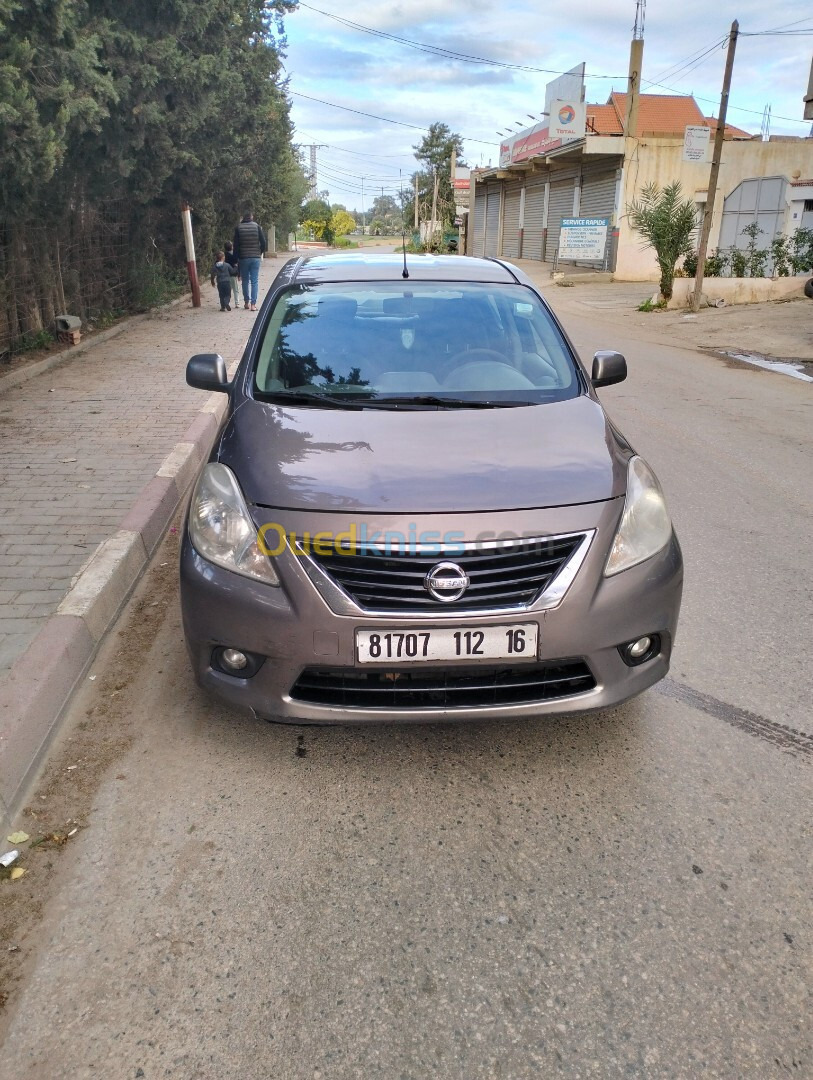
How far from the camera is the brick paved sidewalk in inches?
164

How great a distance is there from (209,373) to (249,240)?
13.8 meters

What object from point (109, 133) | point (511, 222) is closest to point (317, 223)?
point (511, 222)

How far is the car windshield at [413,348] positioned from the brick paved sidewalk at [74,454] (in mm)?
1548

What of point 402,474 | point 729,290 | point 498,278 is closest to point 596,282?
point 729,290

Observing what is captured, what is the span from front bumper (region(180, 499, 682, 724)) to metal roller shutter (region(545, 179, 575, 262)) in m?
33.9

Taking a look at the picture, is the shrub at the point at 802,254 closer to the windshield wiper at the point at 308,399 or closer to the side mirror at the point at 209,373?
the side mirror at the point at 209,373

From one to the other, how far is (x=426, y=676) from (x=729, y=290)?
19610 millimetres

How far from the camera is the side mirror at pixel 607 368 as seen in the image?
4023 mm

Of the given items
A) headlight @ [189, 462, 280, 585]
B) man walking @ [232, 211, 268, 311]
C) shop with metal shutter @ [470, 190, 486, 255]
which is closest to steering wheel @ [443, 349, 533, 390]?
headlight @ [189, 462, 280, 585]

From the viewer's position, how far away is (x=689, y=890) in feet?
7.74

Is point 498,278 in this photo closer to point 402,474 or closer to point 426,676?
point 402,474

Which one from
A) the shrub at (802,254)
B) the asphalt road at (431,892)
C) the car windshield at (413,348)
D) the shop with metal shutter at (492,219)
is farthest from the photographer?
the shop with metal shutter at (492,219)

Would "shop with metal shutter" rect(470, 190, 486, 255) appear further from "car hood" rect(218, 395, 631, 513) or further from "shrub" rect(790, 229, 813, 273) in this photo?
"car hood" rect(218, 395, 631, 513)

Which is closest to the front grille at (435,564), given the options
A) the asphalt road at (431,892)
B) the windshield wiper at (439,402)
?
the asphalt road at (431,892)
